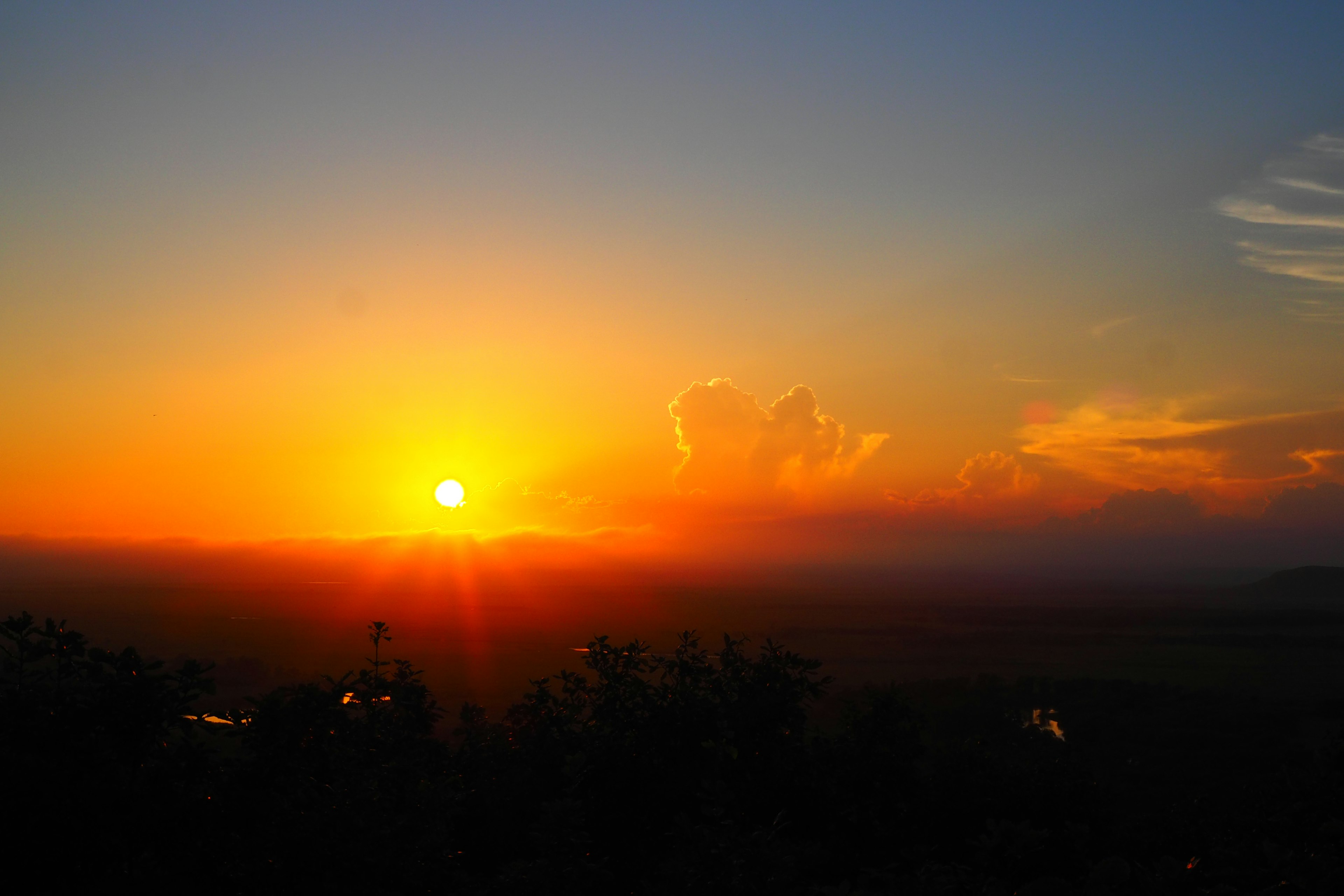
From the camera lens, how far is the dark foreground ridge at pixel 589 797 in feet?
22.9

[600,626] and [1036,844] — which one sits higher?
[1036,844]

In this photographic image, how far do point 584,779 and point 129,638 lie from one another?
99809 millimetres

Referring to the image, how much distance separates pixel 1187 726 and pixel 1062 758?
165ft

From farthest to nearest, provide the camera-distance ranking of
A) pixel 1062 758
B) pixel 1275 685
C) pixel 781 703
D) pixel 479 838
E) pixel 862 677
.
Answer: pixel 862 677 → pixel 1275 685 → pixel 1062 758 → pixel 781 703 → pixel 479 838

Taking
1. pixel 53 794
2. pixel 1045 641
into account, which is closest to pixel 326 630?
pixel 1045 641

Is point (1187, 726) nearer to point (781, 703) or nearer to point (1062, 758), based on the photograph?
point (1062, 758)

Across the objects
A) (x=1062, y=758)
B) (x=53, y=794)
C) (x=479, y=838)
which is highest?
(x=53, y=794)

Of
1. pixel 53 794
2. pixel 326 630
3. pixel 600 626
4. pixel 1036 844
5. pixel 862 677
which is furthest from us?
pixel 600 626

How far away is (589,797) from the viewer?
1220 centimetres

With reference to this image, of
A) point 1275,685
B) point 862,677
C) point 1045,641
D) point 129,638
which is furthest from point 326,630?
point 1275,685

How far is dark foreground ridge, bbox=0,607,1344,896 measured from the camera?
22.9ft

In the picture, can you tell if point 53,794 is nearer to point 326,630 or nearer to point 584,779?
point 584,779

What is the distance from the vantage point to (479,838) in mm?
11664

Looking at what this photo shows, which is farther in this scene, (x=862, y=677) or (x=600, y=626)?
(x=600, y=626)
